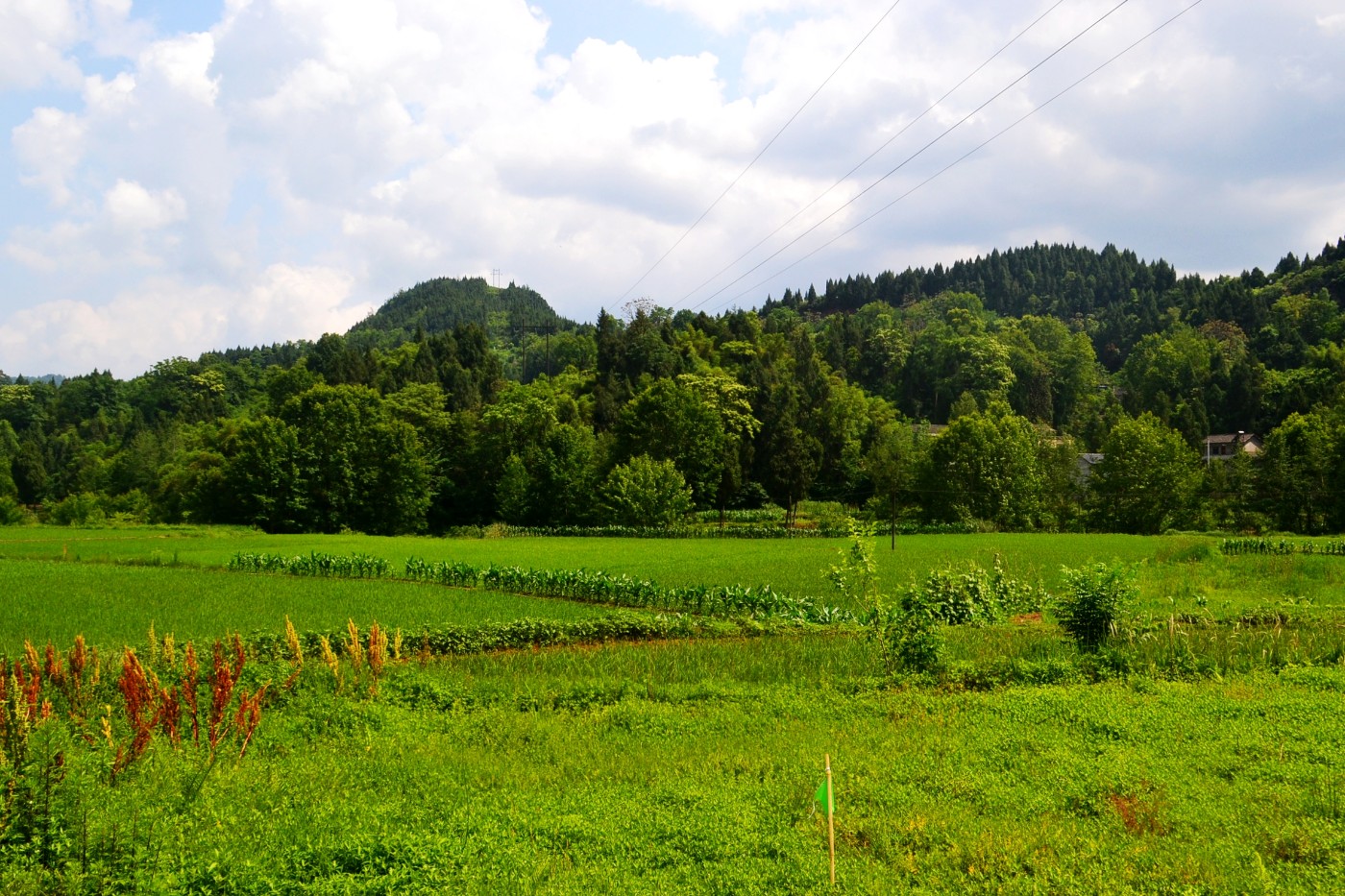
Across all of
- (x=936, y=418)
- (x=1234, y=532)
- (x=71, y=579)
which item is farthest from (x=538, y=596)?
(x=936, y=418)

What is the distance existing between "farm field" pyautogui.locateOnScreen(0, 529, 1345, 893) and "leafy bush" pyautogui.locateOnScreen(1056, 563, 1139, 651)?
51 cm

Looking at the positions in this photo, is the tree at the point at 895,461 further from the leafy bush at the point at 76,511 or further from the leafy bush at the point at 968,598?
the leafy bush at the point at 76,511

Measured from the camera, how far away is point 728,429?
82938 millimetres

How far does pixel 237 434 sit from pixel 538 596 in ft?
187

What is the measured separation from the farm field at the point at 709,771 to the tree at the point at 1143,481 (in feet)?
171

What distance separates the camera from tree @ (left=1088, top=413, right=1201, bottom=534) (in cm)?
6638

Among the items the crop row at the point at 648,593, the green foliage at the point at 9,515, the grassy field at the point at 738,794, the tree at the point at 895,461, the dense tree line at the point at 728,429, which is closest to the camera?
the grassy field at the point at 738,794

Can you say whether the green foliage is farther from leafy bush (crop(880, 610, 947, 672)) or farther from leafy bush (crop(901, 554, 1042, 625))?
leafy bush (crop(880, 610, 947, 672))

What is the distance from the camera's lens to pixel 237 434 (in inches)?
2911

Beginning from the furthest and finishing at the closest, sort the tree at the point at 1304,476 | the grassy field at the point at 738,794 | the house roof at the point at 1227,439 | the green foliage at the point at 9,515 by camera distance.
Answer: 1. the house roof at the point at 1227,439
2. the green foliage at the point at 9,515
3. the tree at the point at 1304,476
4. the grassy field at the point at 738,794

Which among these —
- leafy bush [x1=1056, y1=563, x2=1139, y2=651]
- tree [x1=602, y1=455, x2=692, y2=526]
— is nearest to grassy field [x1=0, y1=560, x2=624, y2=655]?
leafy bush [x1=1056, y1=563, x2=1139, y2=651]

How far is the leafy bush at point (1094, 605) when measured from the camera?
16969 millimetres

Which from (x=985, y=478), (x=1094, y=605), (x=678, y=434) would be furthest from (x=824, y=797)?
(x=985, y=478)

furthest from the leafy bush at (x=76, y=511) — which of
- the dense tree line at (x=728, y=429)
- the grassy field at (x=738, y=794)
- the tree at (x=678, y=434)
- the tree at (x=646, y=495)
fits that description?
the grassy field at (x=738, y=794)
